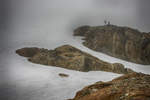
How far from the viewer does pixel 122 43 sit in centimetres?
3659

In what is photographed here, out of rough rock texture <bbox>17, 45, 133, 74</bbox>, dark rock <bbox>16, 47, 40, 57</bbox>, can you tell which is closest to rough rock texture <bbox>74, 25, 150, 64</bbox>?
rough rock texture <bbox>17, 45, 133, 74</bbox>

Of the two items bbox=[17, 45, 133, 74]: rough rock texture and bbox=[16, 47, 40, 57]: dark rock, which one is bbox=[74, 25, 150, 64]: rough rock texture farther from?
bbox=[16, 47, 40, 57]: dark rock

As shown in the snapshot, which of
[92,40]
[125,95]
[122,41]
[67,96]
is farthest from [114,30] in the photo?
[125,95]

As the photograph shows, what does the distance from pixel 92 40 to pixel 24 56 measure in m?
23.2

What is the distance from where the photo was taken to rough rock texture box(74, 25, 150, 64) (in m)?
35.2

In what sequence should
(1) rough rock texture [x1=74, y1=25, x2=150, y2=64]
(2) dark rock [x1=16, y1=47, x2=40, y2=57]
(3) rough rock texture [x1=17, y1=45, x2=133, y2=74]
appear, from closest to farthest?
1. (3) rough rock texture [x1=17, y1=45, x2=133, y2=74]
2. (2) dark rock [x1=16, y1=47, x2=40, y2=57]
3. (1) rough rock texture [x1=74, y1=25, x2=150, y2=64]

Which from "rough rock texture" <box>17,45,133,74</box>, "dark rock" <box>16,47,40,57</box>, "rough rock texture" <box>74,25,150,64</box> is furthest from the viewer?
"rough rock texture" <box>74,25,150,64</box>

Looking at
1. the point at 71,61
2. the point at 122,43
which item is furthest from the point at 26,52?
the point at 122,43

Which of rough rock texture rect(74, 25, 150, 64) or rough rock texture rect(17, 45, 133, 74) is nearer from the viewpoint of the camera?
rough rock texture rect(17, 45, 133, 74)

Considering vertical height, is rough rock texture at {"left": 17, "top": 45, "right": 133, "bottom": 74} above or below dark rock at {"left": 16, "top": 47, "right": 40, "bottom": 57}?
below

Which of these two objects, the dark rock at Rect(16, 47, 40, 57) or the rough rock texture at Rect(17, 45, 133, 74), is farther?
the dark rock at Rect(16, 47, 40, 57)

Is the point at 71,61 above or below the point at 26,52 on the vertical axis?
below

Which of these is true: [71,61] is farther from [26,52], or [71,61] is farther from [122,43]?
[122,43]

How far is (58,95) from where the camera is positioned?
11.4 metres
